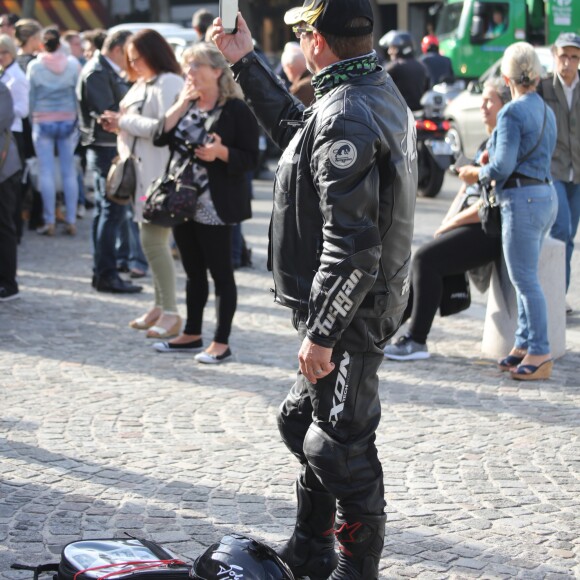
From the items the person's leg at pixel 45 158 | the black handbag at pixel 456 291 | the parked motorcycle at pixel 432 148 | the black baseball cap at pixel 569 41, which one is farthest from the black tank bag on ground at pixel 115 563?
the parked motorcycle at pixel 432 148

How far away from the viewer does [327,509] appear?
3.83 meters

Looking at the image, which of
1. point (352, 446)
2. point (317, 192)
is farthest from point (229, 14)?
point (352, 446)

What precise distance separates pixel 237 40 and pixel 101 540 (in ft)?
6.13

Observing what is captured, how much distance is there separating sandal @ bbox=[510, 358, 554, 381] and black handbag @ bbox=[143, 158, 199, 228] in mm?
2145

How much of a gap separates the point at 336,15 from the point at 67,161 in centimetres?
830

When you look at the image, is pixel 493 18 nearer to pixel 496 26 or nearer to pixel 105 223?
pixel 496 26

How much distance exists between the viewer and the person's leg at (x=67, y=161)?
1130cm

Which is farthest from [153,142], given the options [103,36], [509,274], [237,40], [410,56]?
[410,56]

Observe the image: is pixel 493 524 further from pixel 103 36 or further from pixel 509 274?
pixel 103 36

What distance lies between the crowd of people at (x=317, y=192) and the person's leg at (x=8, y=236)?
0.7 inches

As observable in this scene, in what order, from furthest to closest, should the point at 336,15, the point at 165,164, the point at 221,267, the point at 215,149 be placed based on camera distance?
the point at 165,164
the point at 221,267
the point at 215,149
the point at 336,15

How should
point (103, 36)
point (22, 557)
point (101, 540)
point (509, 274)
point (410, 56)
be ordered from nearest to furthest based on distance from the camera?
point (101, 540), point (22, 557), point (509, 274), point (103, 36), point (410, 56)

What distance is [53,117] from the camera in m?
11.2

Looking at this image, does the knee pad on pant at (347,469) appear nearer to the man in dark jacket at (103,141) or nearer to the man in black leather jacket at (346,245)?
the man in black leather jacket at (346,245)
